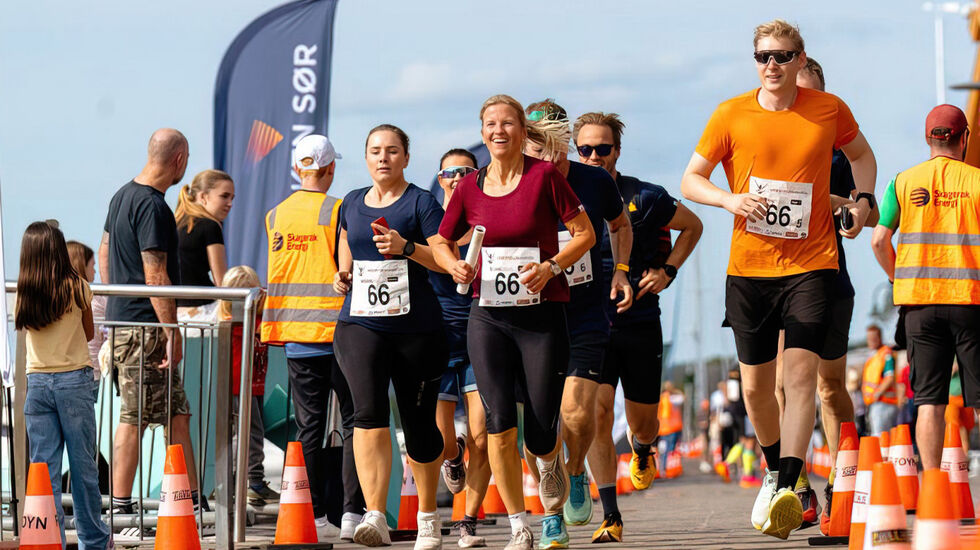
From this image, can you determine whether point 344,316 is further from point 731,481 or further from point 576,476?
point 731,481

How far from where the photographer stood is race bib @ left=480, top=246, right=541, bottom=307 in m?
7.46

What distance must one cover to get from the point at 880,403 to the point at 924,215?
11.6 m

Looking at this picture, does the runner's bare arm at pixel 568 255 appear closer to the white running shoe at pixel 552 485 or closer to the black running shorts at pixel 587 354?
the black running shorts at pixel 587 354

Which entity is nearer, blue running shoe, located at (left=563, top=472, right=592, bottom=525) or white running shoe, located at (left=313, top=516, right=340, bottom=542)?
blue running shoe, located at (left=563, top=472, right=592, bottom=525)

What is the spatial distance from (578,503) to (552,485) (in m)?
1.24

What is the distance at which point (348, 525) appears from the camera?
29.6ft

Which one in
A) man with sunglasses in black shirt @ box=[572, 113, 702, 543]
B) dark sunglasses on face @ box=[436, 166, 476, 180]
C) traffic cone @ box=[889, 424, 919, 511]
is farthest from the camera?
dark sunglasses on face @ box=[436, 166, 476, 180]

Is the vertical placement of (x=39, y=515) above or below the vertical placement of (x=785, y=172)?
below

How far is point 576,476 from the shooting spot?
9008mm

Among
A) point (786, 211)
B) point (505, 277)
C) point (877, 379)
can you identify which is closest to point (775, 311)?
point (786, 211)

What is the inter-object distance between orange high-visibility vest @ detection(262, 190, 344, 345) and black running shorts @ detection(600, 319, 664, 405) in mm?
1692

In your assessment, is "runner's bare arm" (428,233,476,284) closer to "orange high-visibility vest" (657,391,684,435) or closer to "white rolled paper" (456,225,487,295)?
"white rolled paper" (456,225,487,295)

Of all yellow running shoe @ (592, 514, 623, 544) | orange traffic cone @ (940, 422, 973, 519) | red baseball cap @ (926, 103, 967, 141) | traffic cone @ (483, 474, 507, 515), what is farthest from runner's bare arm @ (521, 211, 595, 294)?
traffic cone @ (483, 474, 507, 515)

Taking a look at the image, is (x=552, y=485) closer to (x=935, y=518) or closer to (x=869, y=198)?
(x=869, y=198)
